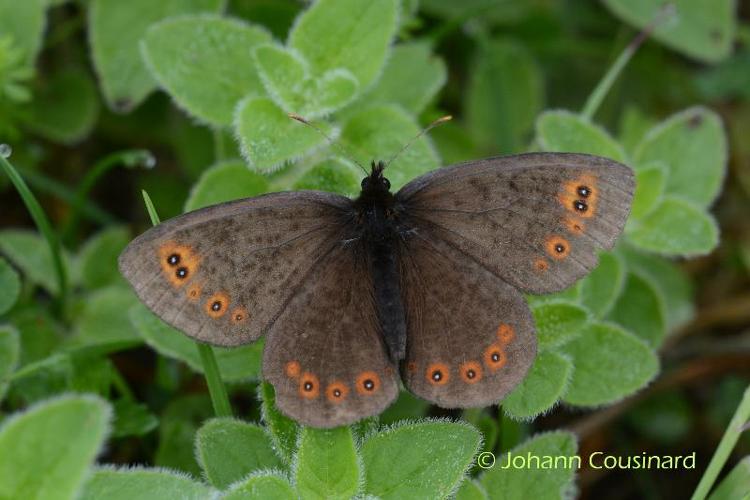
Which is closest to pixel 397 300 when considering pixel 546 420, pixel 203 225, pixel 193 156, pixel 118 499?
pixel 203 225

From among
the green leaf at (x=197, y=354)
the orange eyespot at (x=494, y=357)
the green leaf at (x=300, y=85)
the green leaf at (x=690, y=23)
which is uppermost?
the green leaf at (x=690, y=23)

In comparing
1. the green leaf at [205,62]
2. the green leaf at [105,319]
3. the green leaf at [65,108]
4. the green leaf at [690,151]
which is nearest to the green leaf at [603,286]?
the green leaf at [690,151]

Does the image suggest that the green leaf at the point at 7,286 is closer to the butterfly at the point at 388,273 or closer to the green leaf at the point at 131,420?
the green leaf at the point at 131,420

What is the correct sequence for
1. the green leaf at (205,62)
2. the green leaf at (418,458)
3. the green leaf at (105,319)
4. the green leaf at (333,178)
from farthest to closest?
the green leaf at (105,319)
the green leaf at (205,62)
the green leaf at (333,178)
the green leaf at (418,458)

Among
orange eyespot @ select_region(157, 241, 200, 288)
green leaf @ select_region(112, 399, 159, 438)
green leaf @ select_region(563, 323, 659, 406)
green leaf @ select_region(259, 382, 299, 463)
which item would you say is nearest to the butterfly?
orange eyespot @ select_region(157, 241, 200, 288)

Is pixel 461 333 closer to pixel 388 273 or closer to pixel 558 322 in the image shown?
pixel 388 273

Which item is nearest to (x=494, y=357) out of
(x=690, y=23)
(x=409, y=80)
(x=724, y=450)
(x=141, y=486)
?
(x=724, y=450)
